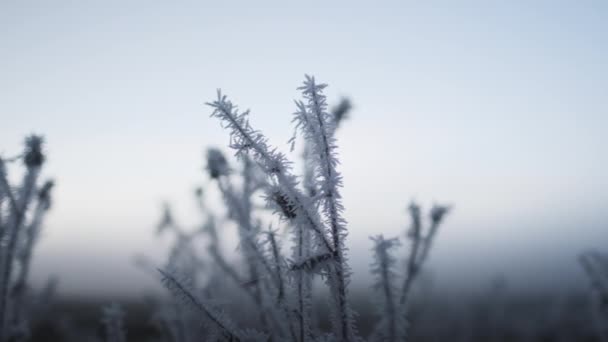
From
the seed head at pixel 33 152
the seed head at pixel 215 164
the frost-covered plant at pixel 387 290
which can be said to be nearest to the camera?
the frost-covered plant at pixel 387 290

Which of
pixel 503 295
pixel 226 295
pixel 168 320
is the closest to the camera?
pixel 168 320

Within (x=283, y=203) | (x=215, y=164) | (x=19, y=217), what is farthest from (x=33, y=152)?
(x=283, y=203)

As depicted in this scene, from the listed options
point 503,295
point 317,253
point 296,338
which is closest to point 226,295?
point 296,338

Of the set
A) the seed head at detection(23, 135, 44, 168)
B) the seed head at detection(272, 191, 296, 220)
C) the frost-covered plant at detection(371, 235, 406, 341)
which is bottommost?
the frost-covered plant at detection(371, 235, 406, 341)

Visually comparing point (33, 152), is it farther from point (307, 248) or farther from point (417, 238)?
point (417, 238)

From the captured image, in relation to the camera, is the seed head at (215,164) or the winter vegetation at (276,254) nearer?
the winter vegetation at (276,254)

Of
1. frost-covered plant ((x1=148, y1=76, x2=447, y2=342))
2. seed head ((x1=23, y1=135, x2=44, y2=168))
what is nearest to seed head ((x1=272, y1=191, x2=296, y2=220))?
frost-covered plant ((x1=148, y1=76, x2=447, y2=342))

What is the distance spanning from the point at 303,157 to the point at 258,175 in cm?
28

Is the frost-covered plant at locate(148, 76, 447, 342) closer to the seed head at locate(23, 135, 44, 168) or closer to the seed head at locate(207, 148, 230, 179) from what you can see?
the seed head at locate(207, 148, 230, 179)

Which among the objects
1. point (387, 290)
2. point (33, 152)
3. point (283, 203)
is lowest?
point (387, 290)

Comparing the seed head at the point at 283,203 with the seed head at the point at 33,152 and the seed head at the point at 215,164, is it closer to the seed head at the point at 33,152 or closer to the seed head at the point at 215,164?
the seed head at the point at 215,164

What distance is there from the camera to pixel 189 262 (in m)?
2.82

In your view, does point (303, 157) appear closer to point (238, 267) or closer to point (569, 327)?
point (238, 267)

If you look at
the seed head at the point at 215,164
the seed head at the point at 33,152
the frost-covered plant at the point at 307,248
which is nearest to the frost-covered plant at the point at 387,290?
the frost-covered plant at the point at 307,248
